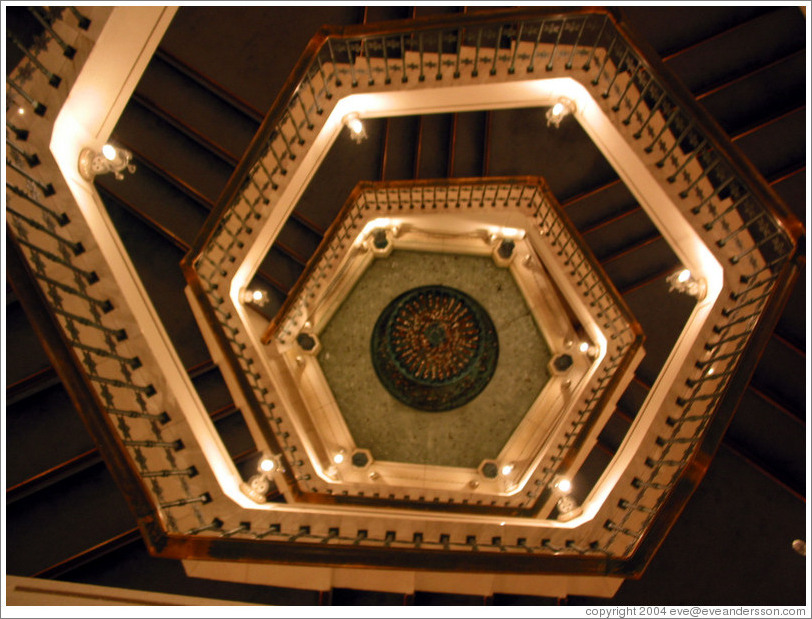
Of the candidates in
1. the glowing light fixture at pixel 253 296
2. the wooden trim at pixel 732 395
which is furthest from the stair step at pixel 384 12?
the wooden trim at pixel 732 395

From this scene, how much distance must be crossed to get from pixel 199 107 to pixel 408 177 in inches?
106

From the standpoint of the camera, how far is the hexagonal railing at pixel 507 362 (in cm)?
512

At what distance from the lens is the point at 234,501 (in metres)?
3.32

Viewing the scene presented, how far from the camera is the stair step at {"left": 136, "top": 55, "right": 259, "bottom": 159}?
4.80m

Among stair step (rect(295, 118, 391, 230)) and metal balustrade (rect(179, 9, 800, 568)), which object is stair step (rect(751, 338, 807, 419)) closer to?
metal balustrade (rect(179, 9, 800, 568))

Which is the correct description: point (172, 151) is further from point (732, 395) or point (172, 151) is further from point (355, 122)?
point (732, 395)

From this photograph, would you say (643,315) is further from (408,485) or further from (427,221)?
(408,485)

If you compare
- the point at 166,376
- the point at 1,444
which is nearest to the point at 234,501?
the point at 166,376

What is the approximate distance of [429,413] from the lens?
23.9ft

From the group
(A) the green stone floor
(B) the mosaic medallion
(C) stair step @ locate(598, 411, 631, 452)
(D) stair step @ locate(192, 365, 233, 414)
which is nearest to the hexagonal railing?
(A) the green stone floor

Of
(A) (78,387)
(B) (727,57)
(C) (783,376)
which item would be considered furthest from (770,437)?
(A) (78,387)

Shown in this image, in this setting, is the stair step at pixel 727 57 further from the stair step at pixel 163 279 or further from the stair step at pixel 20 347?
the stair step at pixel 20 347

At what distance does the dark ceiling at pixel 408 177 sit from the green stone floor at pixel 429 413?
1.77 metres

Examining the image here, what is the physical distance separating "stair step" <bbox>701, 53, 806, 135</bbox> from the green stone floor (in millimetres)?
3670
